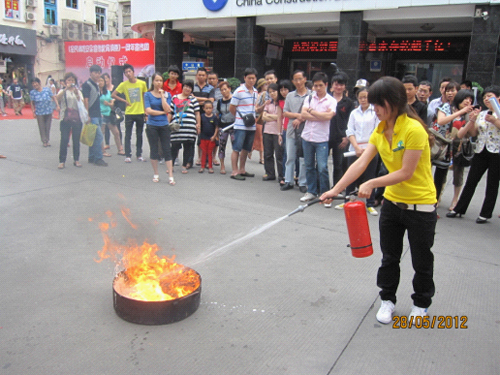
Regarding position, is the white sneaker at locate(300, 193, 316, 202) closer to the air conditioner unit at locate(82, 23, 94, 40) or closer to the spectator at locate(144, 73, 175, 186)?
the spectator at locate(144, 73, 175, 186)

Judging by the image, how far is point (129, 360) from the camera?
2711 mm

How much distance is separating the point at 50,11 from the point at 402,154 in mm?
34623

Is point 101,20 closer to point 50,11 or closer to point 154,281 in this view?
point 50,11

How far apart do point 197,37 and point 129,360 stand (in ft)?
64.3

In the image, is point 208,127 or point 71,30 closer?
point 208,127

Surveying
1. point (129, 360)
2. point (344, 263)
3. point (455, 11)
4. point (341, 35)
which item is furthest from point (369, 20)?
point (129, 360)

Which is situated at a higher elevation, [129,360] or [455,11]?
[455,11]

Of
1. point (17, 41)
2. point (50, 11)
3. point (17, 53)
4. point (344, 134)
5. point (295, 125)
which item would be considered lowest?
point (344, 134)

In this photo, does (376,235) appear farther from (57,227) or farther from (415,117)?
(57,227)

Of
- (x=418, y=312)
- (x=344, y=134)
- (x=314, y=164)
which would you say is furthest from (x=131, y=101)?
(x=418, y=312)

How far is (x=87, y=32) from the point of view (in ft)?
108

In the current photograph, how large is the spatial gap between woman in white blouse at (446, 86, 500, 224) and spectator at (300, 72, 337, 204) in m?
1.86

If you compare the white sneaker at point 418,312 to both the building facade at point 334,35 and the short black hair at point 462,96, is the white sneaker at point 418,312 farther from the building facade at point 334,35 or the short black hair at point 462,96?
the building facade at point 334,35

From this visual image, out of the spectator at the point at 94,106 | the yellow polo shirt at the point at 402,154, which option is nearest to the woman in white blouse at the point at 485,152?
the yellow polo shirt at the point at 402,154
